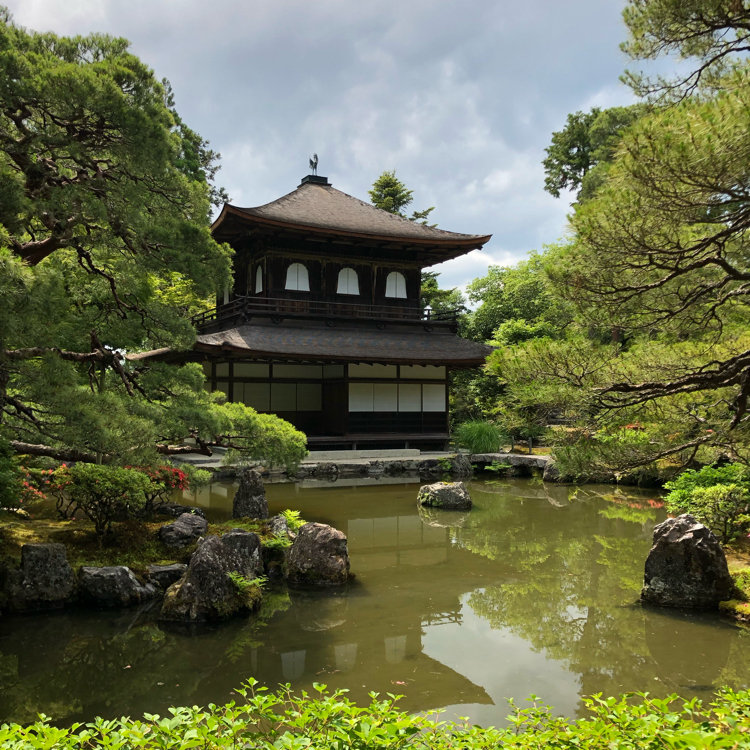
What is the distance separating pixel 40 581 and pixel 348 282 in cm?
1495

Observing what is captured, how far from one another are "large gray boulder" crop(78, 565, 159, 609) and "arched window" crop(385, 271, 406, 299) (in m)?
15.3

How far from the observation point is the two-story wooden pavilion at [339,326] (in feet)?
58.6

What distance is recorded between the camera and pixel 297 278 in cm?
1925

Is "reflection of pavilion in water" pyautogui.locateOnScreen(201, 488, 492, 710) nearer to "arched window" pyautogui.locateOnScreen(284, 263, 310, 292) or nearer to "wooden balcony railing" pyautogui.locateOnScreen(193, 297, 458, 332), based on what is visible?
"wooden balcony railing" pyautogui.locateOnScreen(193, 297, 458, 332)

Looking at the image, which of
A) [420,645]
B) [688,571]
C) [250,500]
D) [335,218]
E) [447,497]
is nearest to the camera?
[420,645]

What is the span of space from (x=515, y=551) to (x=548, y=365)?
192 inches

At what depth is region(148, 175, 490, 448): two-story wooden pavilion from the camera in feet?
58.6

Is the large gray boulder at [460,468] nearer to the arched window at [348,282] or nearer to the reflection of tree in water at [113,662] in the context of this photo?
the arched window at [348,282]

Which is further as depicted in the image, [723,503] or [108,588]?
[723,503]

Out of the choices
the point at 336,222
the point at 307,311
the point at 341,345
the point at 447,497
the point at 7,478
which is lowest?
the point at 447,497

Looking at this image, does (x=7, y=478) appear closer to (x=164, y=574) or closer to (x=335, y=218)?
(x=164, y=574)

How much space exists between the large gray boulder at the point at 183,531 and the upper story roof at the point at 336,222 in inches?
435

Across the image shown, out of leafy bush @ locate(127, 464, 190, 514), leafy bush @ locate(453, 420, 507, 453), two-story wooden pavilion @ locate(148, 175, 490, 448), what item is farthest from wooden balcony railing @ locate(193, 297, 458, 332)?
leafy bush @ locate(127, 464, 190, 514)

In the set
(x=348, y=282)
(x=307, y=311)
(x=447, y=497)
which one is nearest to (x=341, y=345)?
(x=307, y=311)
